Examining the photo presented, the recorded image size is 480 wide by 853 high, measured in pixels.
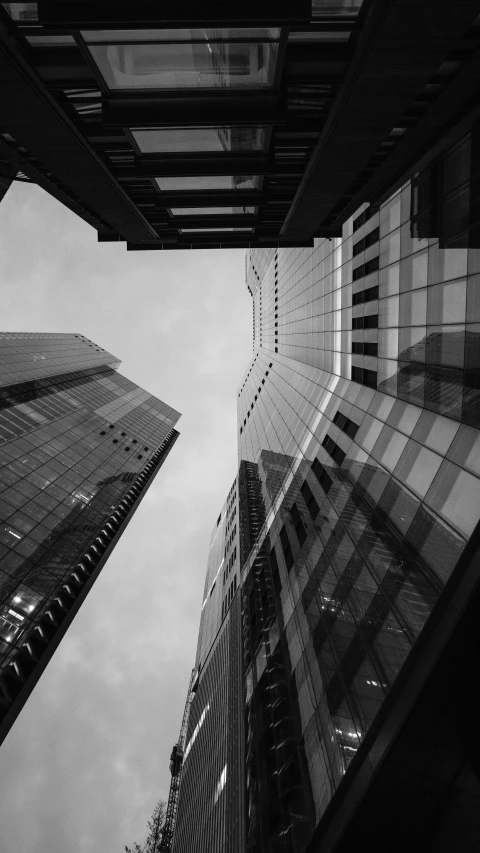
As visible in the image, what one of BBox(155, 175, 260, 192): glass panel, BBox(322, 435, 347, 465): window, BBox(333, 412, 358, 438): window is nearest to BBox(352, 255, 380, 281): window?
BBox(155, 175, 260, 192): glass panel

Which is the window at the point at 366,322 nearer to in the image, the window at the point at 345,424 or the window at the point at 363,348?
the window at the point at 363,348

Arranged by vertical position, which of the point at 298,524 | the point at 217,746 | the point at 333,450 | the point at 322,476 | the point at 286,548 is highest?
the point at 333,450

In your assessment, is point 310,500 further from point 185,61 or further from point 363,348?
point 185,61

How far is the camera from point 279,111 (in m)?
18.0

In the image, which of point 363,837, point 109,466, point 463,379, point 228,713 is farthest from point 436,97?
point 109,466

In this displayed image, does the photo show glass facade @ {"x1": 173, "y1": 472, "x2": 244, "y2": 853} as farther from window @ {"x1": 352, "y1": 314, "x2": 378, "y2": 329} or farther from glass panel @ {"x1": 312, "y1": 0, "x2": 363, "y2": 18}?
glass panel @ {"x1": 312, "y1": 0, "x2": 363, "y2": 18}

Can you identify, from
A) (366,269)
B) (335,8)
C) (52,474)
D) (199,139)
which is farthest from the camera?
(52,474)

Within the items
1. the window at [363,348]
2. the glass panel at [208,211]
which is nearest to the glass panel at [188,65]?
the window at [363,348]

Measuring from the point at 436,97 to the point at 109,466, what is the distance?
45.1 meters

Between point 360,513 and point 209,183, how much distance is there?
22010mm

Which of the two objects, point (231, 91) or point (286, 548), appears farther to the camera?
point (286, 548)

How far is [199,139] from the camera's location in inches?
842

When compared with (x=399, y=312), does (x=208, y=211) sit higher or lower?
higher

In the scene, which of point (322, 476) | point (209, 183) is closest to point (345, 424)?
point (322, 476)
